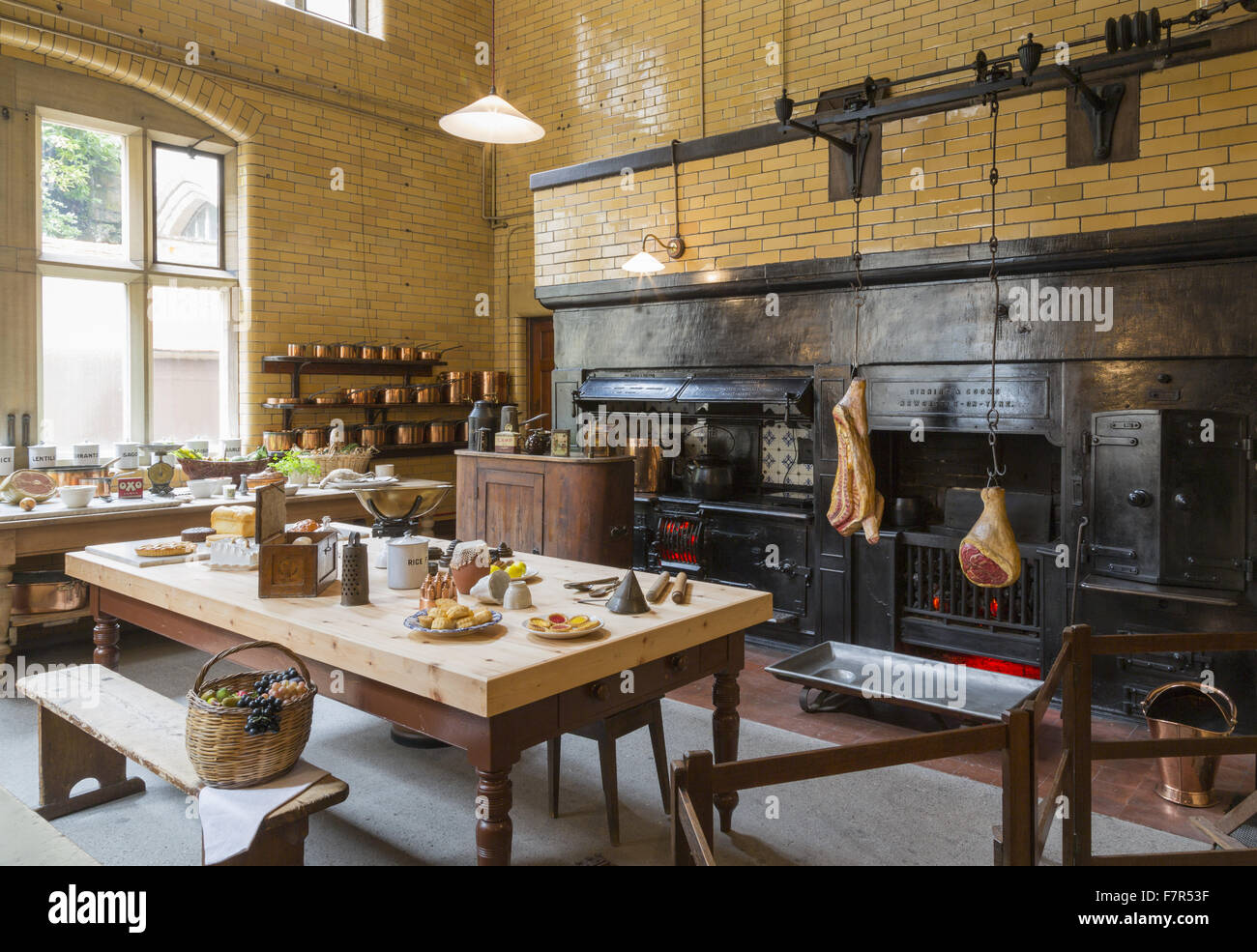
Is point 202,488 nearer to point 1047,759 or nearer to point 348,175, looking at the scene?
point 348,175

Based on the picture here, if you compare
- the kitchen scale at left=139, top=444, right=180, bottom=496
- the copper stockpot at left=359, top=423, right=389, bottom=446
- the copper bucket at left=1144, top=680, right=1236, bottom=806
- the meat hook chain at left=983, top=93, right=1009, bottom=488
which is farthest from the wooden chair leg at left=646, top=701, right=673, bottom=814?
the copper stockpot at left=359, top=423, right=389, bottom=446

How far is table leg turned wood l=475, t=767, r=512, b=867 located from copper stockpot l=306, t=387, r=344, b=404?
251 inches

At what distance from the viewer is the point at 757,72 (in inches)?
288

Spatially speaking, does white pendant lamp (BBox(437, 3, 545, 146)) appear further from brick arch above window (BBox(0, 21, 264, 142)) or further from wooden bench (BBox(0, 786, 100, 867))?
brick arch above window (BBox(0, 21, 264, 142))

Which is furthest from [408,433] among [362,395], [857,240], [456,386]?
[857,240]

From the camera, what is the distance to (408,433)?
864cm

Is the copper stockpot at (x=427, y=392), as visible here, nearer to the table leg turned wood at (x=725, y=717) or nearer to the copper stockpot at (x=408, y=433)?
the copper stockpot at (x=408, y=433)

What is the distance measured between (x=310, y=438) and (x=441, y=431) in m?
1.46

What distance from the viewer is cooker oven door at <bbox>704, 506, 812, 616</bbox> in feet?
18.0

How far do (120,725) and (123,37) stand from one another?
6.22 metres

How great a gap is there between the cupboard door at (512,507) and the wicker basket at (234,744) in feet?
9.65

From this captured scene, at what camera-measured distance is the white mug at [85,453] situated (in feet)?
18.9

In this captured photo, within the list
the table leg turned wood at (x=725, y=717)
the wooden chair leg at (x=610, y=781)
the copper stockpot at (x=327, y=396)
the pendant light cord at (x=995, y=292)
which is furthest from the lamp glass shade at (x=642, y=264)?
the wooden chair leg at (x=610, y=781)
